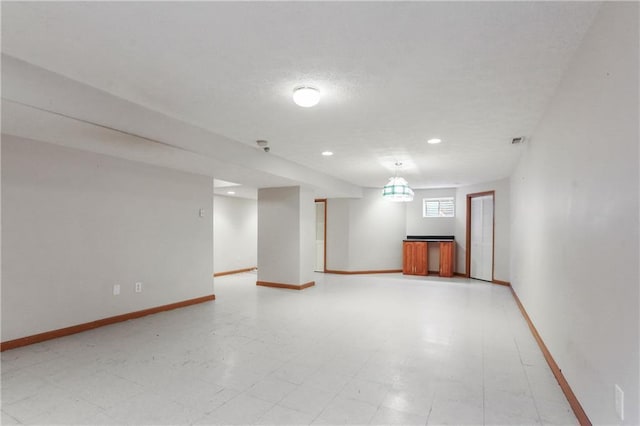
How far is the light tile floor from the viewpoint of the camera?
234 centimetres

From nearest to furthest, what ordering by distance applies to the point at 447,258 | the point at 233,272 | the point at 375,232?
the point at 447,258
the point at 233,272
the point at 375,232

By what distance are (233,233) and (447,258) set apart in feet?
19.9

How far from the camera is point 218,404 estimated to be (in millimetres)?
2457

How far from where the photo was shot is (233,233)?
368 inches

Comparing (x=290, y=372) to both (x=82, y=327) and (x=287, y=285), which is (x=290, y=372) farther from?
(x=287, y=285)

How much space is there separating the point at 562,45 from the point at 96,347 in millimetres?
5017

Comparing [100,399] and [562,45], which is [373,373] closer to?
[100,399]

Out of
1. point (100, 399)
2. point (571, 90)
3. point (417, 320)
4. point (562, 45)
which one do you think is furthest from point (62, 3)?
point (417, 320)

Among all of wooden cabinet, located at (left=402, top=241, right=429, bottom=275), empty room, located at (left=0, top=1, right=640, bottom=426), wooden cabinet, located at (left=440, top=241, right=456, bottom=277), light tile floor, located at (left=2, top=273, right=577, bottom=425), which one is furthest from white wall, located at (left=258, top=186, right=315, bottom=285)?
wooden cabinet, located at (left=440, top=241, right=456, bottom=277)

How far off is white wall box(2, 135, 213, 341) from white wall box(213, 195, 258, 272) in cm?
319

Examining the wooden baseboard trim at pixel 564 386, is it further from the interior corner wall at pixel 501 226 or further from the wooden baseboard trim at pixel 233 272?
the wooden baseboard trim at pixel 233 272

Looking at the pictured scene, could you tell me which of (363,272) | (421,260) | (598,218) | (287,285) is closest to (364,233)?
(363,272)

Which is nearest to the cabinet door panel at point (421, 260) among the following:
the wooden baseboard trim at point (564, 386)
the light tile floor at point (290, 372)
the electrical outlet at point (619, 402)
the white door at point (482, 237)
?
the white door at point (482, 237)

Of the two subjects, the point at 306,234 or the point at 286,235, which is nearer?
the point at 286,235
